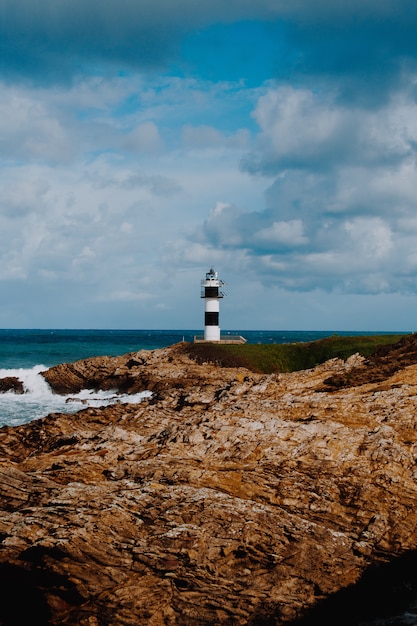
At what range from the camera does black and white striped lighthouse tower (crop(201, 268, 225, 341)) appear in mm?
69000

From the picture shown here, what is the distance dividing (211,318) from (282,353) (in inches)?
525

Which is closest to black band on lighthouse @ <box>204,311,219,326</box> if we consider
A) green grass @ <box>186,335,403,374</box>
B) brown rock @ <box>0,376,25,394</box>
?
green grass @ <box>186,335,403,374</box>

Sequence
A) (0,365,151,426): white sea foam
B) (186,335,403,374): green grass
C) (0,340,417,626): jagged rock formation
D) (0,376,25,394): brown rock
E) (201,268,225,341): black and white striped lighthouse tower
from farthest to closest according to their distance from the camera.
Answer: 1. (201,268,225,341): black and white striped lighthouse tower
2. (0,376,25,394): brown rock
3. (186,335,403,374): green grass
4. (0,365,151,426): white sea foam
5. (0,340,417,626): jagged rock formation

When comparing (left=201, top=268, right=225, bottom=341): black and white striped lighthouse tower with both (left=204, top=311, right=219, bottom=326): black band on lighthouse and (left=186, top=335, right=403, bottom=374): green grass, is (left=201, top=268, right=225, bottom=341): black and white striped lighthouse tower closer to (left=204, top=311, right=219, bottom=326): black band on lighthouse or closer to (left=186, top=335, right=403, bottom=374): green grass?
(left=204, top=311, right=219, bottom=326): black band on lighthouse

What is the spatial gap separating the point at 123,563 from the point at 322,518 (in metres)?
5.48

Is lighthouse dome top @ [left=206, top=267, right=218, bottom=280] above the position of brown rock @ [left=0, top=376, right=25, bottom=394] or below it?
above

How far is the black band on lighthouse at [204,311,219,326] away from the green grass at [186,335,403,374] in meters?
8.06

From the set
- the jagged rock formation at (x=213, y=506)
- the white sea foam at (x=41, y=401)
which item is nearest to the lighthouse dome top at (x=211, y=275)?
the white sea foam at (x=41, y=401)

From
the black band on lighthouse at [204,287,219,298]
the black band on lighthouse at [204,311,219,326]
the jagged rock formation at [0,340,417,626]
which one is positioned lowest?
the jagged rock formation at [0,340,417,626]

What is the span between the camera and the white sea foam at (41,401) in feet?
142

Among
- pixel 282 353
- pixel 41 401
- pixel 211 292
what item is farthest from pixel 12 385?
pixel 282 353

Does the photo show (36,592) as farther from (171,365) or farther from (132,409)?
(171,365)

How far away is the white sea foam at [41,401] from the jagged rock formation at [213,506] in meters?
20.8

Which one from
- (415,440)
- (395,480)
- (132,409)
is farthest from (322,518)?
(132,409)
